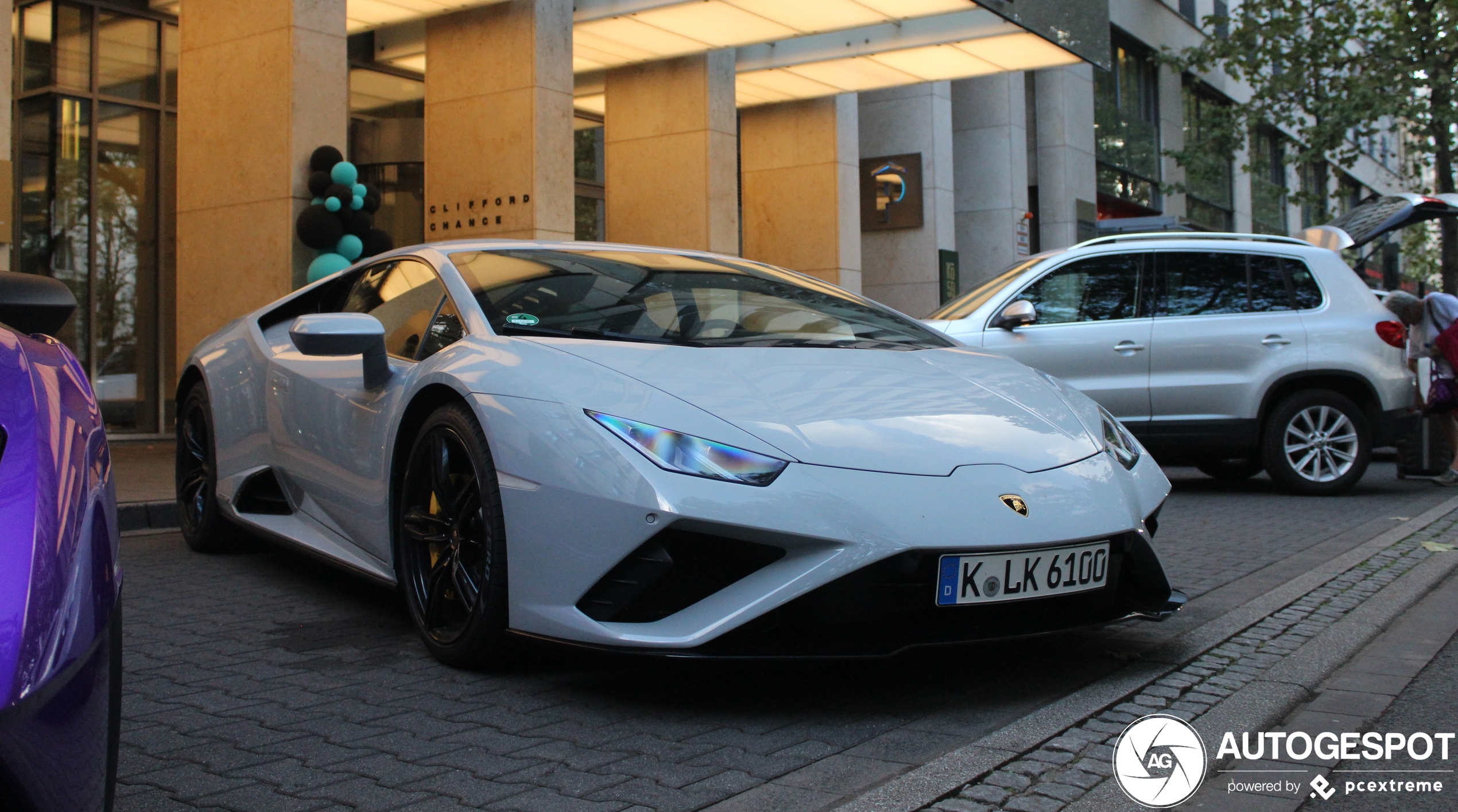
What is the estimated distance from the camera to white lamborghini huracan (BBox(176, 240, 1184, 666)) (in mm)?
2916

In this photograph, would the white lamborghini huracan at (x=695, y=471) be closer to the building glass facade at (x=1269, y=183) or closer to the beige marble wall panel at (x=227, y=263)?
the beige marble wall panel at (x=227, y=263)

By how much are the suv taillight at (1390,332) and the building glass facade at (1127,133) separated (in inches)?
711

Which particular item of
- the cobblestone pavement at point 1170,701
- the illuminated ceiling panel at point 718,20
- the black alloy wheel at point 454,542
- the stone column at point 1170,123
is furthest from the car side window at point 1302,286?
the stone column at point 1170,123

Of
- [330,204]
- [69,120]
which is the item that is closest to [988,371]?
[330,204]

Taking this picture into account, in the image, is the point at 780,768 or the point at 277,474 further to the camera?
the point at 277,474

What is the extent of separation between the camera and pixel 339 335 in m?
3.77

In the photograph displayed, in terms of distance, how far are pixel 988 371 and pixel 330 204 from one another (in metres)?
8.48

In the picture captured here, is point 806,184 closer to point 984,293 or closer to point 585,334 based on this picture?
point 984,293

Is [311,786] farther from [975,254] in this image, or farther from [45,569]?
[975,254]

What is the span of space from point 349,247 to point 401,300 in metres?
7.28

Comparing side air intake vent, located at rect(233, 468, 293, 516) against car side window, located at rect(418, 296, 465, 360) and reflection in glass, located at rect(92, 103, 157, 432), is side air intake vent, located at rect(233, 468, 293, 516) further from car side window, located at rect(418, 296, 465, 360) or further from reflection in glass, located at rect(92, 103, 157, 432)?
reflection in glass, located at rect(92, 103, 157, 432)

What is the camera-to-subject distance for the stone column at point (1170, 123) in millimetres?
28531

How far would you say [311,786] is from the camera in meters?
2.61

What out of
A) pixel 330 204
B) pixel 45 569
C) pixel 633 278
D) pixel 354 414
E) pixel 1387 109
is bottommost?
pixel 45 569
